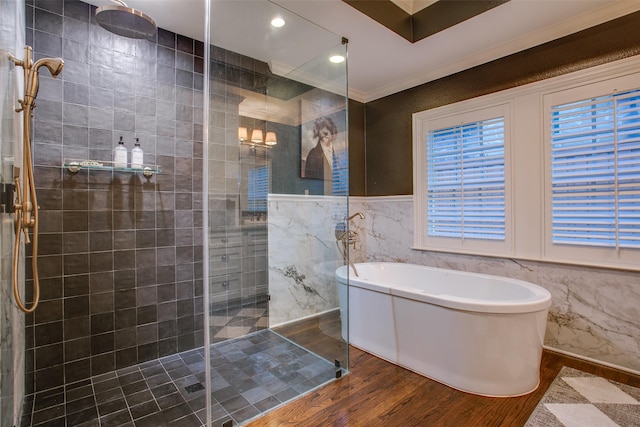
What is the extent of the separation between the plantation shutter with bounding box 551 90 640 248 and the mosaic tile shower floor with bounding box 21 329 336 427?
2.23 metres

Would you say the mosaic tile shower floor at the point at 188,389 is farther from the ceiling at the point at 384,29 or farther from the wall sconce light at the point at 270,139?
the ceiling at the point at 384,29

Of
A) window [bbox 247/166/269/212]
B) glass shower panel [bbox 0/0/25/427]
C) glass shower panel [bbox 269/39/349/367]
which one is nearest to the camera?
glass shower panel [bbox 0/0/25/427]

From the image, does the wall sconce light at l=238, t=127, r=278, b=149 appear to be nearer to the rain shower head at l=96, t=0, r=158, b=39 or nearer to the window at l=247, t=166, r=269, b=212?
the window at l=247, t=166, r=269, b=212

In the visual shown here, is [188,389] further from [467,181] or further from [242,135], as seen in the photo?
[467,181]

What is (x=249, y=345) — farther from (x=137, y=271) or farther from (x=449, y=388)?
(x=449, y=388)

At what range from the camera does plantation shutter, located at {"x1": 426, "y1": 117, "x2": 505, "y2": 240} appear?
2.92m

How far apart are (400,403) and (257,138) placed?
87.8 inches

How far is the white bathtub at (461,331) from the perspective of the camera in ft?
6.56

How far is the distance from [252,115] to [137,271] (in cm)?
Answer: 155

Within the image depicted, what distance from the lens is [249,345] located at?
8.00 feet

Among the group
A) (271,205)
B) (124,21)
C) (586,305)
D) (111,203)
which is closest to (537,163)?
(586,305)

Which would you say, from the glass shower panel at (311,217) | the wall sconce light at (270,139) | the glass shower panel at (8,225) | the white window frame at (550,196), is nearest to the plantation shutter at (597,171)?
the white window frame at (550,196)

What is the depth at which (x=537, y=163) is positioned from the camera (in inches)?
105

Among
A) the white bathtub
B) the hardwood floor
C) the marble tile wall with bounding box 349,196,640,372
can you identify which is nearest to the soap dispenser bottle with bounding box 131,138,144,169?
the white bathtub
